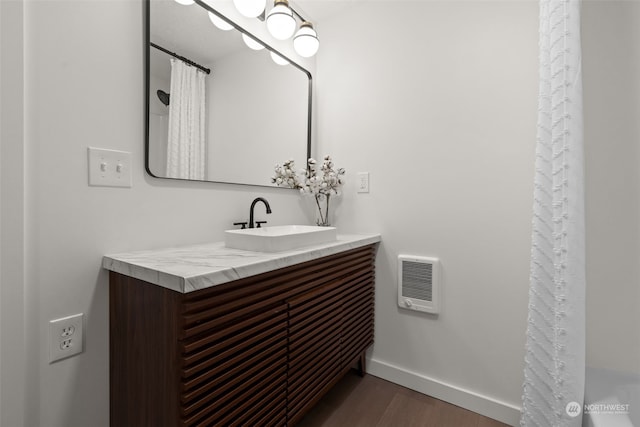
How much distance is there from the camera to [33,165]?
0.87m

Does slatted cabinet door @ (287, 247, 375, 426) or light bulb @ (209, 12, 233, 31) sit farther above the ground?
light bulb @ (209, 12, 233, 31)

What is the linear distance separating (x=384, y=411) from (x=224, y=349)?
105 centimetres

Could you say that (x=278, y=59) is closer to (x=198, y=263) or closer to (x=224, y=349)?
(x=198, y=263)

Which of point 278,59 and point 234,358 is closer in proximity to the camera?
point 234,358

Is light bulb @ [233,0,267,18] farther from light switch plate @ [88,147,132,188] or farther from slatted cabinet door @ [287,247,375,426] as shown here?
slatted cabinet door @ [287,247,375,426]

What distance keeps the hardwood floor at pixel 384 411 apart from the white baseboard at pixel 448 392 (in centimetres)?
3

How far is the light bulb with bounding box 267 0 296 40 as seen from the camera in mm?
1507

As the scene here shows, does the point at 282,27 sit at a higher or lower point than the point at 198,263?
higher

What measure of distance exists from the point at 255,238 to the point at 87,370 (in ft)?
2.35

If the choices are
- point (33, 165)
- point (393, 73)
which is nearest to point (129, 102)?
point (33, 165)

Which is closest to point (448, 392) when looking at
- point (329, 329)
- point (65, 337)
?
point (329, 329)

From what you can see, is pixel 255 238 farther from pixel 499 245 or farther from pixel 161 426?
pixel 499 245

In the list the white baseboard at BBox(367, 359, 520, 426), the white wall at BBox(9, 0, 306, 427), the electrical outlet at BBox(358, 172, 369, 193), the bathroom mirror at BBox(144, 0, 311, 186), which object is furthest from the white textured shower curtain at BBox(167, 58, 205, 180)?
the white baseboard at BBox(367, 359, 520, 426)

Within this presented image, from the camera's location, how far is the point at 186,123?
1288mm
